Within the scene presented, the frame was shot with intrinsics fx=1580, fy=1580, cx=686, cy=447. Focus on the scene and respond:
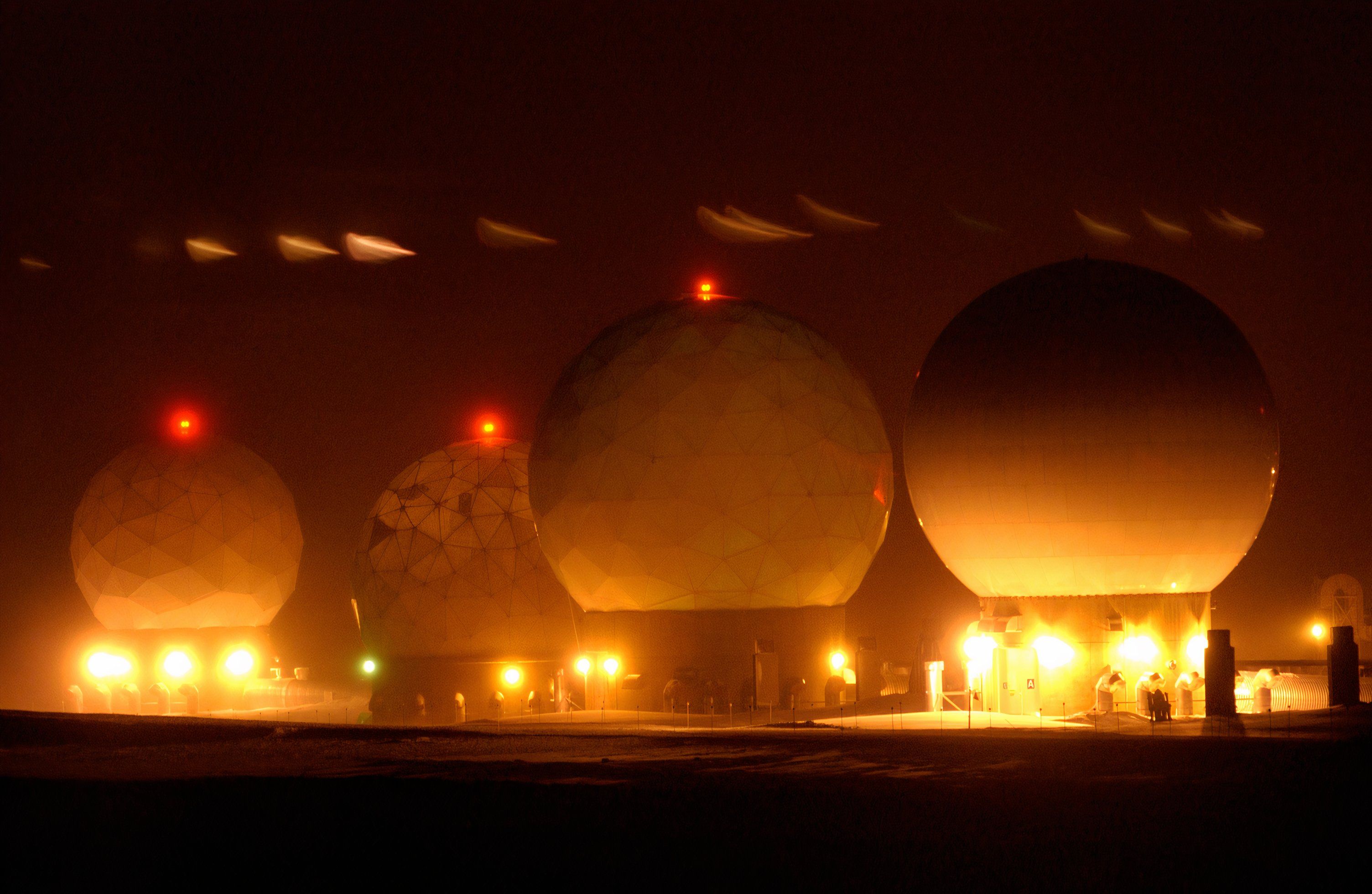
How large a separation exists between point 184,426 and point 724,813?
4043 cm

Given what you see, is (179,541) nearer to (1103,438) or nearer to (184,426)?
(184,426)

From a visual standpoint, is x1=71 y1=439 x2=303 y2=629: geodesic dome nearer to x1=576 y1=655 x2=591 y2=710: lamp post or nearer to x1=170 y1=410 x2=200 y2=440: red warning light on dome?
x1=170 y1=410 x2=200 y2=440: red warning light on dome

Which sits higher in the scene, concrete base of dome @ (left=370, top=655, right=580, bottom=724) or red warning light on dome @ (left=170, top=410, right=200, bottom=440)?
red warning light on dome @ (left=170, top=410, right=200, bottom=440)

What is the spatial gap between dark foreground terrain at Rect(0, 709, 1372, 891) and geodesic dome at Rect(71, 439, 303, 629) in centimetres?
2444

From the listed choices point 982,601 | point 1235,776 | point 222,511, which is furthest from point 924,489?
point 222,511

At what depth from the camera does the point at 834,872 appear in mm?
18094

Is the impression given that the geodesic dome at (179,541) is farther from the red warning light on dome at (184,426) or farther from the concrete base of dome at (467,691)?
the concrete base of dome at (467,691)

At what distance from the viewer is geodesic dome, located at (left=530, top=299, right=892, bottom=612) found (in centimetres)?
4341

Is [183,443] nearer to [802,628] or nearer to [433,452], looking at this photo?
[433,452]

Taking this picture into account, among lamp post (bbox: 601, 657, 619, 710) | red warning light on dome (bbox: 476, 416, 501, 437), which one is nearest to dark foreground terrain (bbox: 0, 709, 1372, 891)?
lamp post (bbox: 601, 657, 619, 710)

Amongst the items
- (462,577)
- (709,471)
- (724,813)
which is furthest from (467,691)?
(724,813)

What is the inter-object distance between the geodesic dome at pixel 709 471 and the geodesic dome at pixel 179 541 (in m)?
14.0

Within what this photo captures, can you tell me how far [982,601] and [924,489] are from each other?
139 inches

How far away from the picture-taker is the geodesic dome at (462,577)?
4994cm
